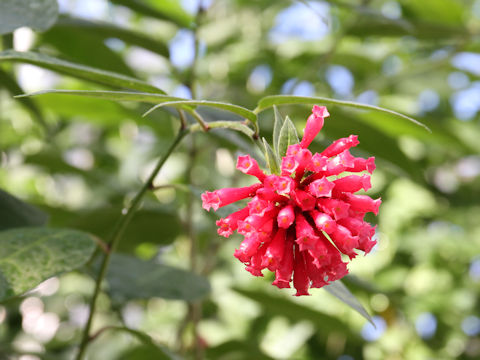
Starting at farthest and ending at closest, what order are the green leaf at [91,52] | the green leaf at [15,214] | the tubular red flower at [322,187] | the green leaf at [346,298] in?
1. the green leaf at [91,52]
2. the green leaf at [15,214]
3. the green leaf at [346,298]
4. the tubular red flower at [322,187]

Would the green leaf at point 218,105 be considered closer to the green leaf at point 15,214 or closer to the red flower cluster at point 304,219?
the red flower cluster at point 304,219

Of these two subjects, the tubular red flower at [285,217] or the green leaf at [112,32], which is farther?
the green leaf at [112,32]

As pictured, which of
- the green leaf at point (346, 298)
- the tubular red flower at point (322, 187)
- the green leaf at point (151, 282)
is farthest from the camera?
the green leaf at point (151, 282)

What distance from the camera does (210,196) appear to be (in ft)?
2.42

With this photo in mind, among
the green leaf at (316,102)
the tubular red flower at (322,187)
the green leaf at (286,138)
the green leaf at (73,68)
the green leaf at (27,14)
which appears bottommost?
the tubular red flower at (322,187)

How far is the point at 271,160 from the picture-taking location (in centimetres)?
68

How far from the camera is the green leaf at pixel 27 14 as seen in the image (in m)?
0.81

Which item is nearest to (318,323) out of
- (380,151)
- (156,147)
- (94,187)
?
(380,151)

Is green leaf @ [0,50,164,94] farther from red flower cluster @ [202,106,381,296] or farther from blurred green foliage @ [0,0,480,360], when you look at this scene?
blurred green foliage @ [0,0,480,360]

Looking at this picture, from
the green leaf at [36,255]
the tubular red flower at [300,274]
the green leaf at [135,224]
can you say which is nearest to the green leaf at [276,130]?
the tubular red flower at [300,274]

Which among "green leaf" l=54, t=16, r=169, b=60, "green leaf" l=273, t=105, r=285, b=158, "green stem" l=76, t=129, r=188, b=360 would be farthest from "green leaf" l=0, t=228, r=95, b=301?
"green leaf" l=54, t=16, r=169, b=60

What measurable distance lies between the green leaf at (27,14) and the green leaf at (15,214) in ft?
0.93

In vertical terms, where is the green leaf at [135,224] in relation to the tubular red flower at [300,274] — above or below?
below

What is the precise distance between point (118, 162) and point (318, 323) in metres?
1.19
